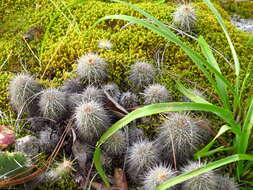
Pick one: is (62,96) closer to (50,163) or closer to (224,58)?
(50,163)

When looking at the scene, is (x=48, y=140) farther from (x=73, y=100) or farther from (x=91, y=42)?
(x=91, y=42)

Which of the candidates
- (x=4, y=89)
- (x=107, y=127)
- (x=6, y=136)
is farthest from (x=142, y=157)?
(x=4, y=89)

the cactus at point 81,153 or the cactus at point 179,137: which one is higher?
the cactus at point 179,137

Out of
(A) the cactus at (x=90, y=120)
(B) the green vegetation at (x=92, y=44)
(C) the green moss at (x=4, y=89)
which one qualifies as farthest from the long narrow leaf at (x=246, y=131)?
(C) the green moss at (x=4, y=89)

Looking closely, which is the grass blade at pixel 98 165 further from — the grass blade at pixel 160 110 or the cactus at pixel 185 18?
the cactus at pixel 185 18

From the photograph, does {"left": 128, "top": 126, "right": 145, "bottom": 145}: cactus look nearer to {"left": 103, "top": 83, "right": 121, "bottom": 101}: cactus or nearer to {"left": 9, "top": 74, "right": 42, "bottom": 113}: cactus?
{"left": 103, "top": 83, "right": 121, "bottom": 101}: cactus

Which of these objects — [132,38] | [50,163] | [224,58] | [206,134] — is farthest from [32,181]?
[224,58]

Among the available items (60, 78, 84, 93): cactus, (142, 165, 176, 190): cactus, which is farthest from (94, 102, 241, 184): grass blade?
(60, 78, 84, 93): cactus
